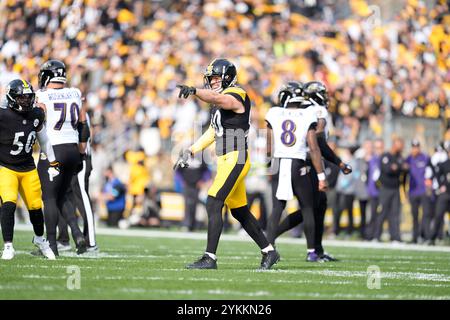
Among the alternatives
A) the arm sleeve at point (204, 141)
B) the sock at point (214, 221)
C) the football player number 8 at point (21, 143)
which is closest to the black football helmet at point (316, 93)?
the arm sleeve at point (204, 141)

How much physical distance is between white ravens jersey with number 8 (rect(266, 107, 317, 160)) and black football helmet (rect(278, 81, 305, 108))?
0.20 m

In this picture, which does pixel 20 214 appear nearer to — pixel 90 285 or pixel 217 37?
pixel 217 37

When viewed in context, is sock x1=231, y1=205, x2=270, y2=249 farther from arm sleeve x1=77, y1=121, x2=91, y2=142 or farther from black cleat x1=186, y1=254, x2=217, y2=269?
arm sleeve x1=77, y1=121, x2=91, y2=142

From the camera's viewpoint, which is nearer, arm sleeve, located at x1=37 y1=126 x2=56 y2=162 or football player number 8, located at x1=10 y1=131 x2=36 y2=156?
football player number 8, located at x1=10 y1=131 x2=36 y2=156

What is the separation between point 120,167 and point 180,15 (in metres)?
5.31

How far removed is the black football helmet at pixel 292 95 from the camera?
38.7 ft

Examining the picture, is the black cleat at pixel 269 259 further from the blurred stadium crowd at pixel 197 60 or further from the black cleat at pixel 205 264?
the blurred stadium crowd at pixel 197 60

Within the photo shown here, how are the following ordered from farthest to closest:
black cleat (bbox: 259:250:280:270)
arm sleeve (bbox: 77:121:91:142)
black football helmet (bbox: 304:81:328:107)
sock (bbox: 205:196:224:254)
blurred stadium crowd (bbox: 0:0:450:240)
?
blurred stadium crowd (bbox: 0:0:450:240) → black football helmet (bbox: 304:81:328:107) → arm sleeve (bbox: 77:121:91:142) → black cleat (bbox: 259:250:280:270) → sock (bbox: 205:196:224:254)

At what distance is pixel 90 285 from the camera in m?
7.43

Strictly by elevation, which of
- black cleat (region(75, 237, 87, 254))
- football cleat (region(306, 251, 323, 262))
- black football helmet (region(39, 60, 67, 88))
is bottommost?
football cleat (region(306, 251, 323, 262))

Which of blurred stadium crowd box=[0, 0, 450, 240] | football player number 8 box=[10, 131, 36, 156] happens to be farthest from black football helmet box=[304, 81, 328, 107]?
blurred stadium crowd box=[0, 0, 450, 240]

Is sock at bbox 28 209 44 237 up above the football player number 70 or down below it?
below

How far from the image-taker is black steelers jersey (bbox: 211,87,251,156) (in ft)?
29.9

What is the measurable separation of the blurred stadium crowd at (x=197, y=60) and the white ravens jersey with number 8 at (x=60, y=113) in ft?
37.9
